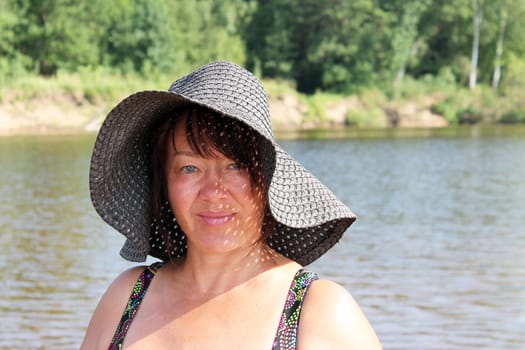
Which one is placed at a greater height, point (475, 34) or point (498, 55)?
point (475, 34)

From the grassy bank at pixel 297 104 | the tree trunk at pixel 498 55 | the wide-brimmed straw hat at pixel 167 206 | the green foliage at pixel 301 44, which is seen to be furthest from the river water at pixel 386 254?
the tree trunk at pixel 498 55

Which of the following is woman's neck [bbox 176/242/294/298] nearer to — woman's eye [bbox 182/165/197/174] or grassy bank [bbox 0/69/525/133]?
woman's eye [bbox 182/165/197/174]

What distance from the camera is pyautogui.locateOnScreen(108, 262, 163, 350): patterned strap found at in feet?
6.74

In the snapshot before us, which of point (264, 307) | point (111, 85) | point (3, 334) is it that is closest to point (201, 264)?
point (264, 307)

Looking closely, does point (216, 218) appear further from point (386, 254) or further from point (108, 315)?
point (386, 254)

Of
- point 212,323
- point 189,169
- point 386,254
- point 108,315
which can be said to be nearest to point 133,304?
point 108,315

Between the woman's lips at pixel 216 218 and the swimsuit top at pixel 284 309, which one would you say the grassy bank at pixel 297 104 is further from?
the woman's lips at pixel 216 218

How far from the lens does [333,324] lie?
1.86 meters

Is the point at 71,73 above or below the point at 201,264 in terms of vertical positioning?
below

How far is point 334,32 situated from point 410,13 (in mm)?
3349

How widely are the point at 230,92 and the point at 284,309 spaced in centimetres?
42

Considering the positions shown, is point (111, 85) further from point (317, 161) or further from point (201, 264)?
point (201, 264)

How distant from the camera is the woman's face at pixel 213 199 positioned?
2.02 metres

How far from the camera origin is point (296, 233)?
85.7 inches
